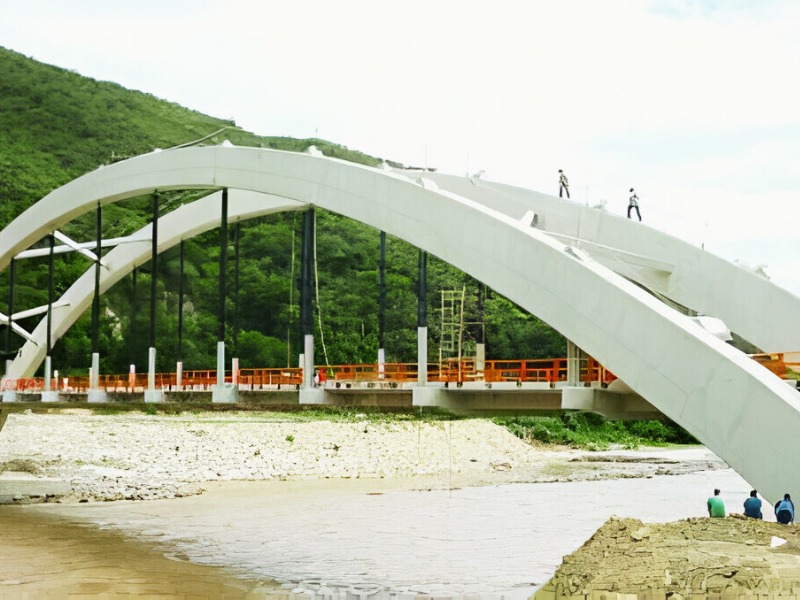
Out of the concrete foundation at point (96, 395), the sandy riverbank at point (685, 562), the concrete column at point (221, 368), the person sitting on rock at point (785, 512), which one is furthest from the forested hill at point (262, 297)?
the person sitting on rock at point (785, 512)

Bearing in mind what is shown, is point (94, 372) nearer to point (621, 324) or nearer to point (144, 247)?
point (144, 247)

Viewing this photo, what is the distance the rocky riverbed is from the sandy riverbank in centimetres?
1272

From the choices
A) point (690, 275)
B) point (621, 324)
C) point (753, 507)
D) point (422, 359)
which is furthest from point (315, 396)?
point (753, 507)

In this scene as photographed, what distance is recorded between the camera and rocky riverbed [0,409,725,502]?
23797 mm

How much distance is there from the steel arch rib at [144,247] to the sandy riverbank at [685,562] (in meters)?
22.5

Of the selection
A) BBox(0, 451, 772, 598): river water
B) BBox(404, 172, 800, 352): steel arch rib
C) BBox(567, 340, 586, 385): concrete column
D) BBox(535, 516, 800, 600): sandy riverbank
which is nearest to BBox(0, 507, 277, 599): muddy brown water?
BBox(0, 451, 772, 598): river water

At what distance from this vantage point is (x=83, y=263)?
191 feet

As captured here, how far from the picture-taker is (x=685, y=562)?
9.15 m

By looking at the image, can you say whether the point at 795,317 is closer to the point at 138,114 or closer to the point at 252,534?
the point at 252,534

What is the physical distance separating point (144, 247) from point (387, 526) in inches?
1103

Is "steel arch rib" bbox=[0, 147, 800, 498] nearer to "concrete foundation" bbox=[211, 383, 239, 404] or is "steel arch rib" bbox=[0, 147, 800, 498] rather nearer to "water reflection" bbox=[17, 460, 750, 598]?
"water reflection" bbox=[17, 460, 750, 598]

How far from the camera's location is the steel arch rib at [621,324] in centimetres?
1062

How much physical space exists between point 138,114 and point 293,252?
4586cm

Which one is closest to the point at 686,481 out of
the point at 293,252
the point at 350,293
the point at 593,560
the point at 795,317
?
the point at 795,317
